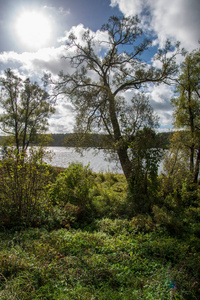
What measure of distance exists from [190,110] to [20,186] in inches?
313

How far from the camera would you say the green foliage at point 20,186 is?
15.3 ft

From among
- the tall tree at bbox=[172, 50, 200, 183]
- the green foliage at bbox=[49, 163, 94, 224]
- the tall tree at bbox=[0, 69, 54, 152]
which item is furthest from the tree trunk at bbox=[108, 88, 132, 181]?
the tall tree at bbox=[0, 69, 54, 152]

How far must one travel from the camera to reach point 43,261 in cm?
295

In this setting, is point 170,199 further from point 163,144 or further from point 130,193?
point 163,144

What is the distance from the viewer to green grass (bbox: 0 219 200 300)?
8.01ft

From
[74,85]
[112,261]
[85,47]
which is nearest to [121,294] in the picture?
[112,261]

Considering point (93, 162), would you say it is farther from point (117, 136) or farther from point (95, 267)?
point (95, 267)

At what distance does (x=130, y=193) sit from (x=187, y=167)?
3.50 metres

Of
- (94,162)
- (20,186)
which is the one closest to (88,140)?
(20,186)

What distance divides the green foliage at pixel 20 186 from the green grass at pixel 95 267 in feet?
2.01

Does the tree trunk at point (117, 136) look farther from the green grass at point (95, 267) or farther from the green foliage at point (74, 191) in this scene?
the green grass at point (95, 267)

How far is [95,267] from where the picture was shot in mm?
2969

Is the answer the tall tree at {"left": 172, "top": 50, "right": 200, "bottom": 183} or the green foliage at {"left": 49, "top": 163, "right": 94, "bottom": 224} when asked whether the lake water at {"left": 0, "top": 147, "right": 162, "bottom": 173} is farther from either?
the tall tree at {"left": 172, "top": 50, "right": 200, "bottom": 183}

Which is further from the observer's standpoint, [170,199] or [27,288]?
[170,199]
